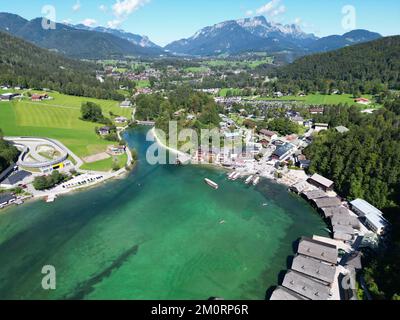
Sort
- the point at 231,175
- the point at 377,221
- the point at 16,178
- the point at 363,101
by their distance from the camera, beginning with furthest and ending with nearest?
the point at 363,101 < the point at 231,175 < the point at 16,178 < the point at 377,221

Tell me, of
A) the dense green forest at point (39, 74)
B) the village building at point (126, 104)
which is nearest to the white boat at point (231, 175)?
the village building at point (126, 104)

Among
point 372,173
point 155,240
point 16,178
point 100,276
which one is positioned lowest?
point 100,276

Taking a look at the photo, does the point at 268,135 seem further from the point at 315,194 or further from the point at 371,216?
the point at 371,216

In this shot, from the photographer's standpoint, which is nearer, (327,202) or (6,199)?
(327,202)

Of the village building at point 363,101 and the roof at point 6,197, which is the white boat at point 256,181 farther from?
the village building at point 363,101

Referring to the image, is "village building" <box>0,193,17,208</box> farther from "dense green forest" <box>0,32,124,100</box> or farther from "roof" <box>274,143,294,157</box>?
"dense green forest" <box>0,32,124,100</box>

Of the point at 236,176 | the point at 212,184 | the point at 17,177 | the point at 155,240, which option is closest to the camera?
the point at 155,240

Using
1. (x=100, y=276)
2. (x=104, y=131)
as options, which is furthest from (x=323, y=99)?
(x=100, y=276)
